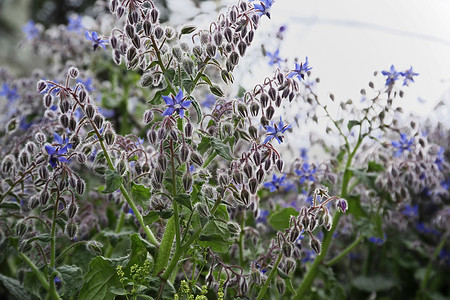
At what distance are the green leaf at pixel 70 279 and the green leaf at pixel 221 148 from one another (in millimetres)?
514

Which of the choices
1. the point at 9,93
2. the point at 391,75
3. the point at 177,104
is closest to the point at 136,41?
the point at 177,104

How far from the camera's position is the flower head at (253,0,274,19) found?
3.92 feet

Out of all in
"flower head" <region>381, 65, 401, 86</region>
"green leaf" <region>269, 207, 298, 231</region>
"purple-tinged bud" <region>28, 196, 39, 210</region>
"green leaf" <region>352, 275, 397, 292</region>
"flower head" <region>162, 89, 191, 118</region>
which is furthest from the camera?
"green leaf" <region>352, 275, 397, 292</region>

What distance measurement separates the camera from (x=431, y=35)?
3.73 meters

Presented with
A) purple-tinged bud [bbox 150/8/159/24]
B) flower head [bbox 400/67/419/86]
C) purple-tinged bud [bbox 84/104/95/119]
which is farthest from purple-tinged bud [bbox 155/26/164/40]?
flower head [bbox 400/67/419/86]

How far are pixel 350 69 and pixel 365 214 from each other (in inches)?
78.3

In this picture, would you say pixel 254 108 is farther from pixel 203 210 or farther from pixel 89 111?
pixel 89 111

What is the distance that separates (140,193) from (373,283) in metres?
1.63

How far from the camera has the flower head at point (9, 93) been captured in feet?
8.20

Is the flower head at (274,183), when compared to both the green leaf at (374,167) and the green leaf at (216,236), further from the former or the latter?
the green leaf at (216,236)

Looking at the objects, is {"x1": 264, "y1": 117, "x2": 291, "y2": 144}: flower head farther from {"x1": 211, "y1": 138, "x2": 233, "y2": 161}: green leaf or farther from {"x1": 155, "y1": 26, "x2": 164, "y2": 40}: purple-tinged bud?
{"x1": 155, "y1": 26, "x2": 164, "y2": 40}: purple-tinged bud

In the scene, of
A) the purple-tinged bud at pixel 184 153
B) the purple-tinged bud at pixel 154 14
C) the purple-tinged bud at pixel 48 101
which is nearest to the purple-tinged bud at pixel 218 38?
the purple-tinged bud at pixel 154 14

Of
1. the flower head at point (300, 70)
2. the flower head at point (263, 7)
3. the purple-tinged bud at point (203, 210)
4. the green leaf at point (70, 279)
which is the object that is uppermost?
the flower head at point (263, 7)

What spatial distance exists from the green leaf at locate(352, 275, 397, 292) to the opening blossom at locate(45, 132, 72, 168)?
1789mm
